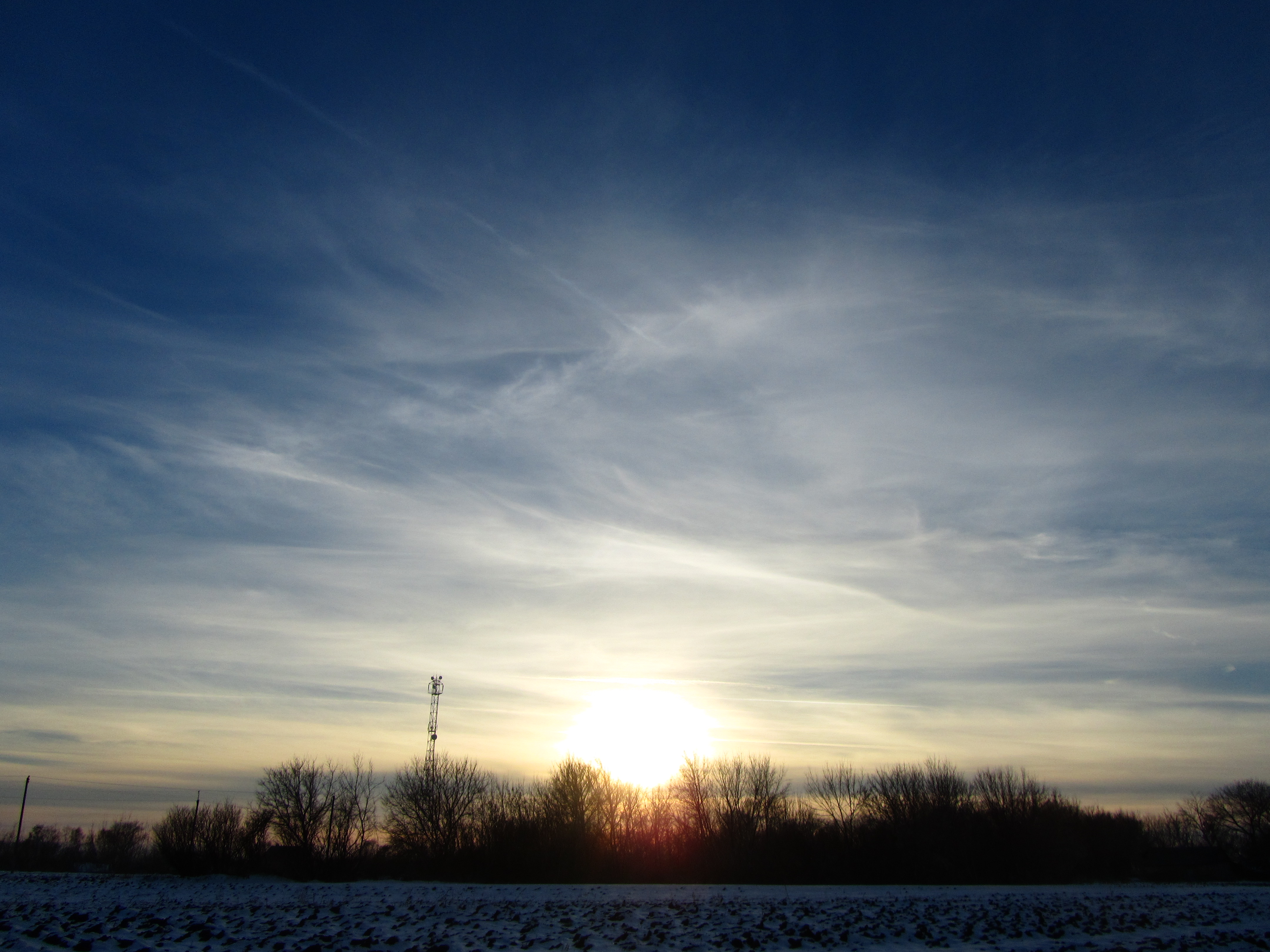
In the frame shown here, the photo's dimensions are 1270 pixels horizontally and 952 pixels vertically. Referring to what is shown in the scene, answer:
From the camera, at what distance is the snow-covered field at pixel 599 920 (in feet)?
82.3

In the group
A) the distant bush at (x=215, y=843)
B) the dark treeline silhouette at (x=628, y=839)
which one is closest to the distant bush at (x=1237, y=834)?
the dark treeline silhouette at (x=628, y=839)

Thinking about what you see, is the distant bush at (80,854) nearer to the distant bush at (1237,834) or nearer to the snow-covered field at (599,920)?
the snow-covered field at (599,920)

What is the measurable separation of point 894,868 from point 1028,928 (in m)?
48.5

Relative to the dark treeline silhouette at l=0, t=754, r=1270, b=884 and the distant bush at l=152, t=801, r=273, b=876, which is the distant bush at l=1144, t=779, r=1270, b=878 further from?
the distant bush at l=152, t=801, r=273, b=876

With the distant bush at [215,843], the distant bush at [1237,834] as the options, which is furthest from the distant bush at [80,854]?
the distant bush at [1237,834]

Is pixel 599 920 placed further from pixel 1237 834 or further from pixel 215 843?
pixel 1237 834

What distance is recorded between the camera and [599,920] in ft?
106

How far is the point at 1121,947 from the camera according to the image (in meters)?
26.6

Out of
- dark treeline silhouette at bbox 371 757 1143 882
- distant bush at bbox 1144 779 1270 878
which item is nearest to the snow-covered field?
dark treeline silhouette at bbox 371 757 1143 882

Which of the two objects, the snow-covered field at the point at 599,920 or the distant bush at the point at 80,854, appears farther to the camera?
the distant bush at the point at 80,854

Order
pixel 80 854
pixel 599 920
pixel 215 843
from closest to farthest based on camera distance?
pixel 599 920
pixel 215 843
pixel 80 854

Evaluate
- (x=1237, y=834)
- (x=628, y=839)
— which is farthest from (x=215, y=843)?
(x=1237, y=834)

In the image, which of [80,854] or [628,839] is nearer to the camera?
[628,839]

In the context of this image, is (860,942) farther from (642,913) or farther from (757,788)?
(757,788)
